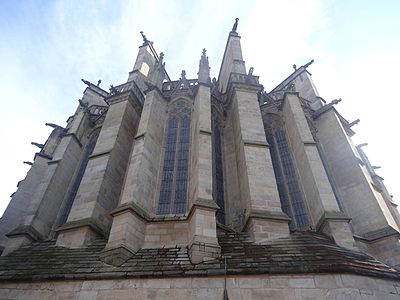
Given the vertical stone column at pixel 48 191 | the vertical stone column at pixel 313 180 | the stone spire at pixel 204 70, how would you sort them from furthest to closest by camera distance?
the stone spire at pixel 204 70, the vertical stone column at pixel 48 191, the vertical stone column at pixel 313 180

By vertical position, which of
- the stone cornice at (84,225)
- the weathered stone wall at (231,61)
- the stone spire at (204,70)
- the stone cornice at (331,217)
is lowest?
the stone cornice at (84,225)

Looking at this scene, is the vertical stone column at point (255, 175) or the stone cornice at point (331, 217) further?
the stone cornice at point (331, 217)

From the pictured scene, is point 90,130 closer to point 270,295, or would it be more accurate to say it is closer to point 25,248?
point 25,248

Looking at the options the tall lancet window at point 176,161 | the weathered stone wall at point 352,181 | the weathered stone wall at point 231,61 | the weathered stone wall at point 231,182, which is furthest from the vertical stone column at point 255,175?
the weathered stone wall at point 352,181

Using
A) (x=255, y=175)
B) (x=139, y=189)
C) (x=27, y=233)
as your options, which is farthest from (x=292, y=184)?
(x=27, y=233)

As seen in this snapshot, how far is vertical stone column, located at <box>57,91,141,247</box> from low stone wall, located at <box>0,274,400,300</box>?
1.98 meters

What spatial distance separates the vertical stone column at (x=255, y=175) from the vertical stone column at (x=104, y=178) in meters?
4.25

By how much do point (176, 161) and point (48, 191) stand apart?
4746 mm

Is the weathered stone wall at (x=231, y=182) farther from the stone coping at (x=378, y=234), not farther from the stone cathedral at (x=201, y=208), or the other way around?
the stone coping at (x=378, y=234)

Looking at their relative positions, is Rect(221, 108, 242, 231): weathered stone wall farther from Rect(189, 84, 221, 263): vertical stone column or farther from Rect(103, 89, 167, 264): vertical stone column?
Rect(103, 89, 167, 264): vertical stone column

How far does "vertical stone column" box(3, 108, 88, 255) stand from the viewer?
9.37 meters

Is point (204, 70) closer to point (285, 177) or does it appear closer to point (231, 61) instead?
point (231, 61)

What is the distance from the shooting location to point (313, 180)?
9.43m

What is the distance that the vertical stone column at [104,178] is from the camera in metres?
8.27
